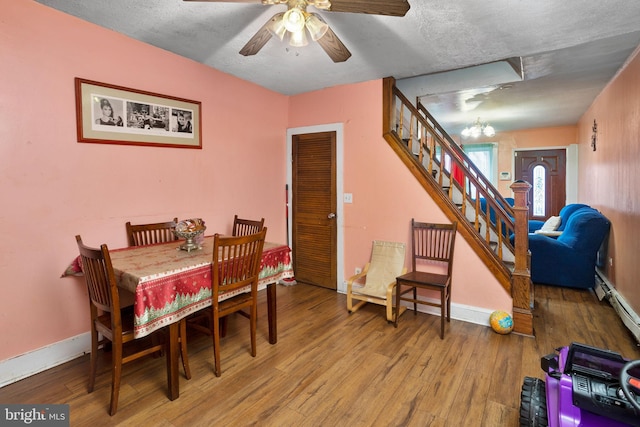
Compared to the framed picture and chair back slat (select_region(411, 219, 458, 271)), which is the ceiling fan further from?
chair back slat (select_region(411, 219, 458, 271))

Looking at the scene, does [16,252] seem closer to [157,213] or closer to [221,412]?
[157,213]

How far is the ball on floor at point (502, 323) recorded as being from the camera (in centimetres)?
290

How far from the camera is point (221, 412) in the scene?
1.92 m

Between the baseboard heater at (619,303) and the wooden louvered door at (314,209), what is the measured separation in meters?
2.77

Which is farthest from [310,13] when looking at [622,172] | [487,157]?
[487,157]

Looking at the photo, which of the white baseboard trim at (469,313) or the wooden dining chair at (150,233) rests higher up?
the wooden dining chair at (150,233)

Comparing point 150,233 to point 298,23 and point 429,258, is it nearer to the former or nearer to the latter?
point 298,23

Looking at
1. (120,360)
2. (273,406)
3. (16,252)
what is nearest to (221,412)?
(273,406)

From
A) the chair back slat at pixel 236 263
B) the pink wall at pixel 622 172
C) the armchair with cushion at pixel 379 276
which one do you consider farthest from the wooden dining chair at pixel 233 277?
the pink wall at pixel 622 172

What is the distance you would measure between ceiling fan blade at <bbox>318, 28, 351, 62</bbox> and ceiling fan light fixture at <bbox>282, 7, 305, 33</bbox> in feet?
0.89

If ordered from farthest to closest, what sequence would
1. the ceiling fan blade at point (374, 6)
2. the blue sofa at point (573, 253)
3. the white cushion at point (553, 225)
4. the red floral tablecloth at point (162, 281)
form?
1. the white cushion at point (553, 225)
2. the blue sofa at point (573, 253)
3. the red floral tablecloth at point (162, 281)
4. the ceiling fan blade at point (374, 6)

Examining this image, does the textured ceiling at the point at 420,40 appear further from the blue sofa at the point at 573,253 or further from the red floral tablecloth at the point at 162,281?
the blue sofa at the point at 573,253

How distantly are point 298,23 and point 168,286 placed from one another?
5.45 feet

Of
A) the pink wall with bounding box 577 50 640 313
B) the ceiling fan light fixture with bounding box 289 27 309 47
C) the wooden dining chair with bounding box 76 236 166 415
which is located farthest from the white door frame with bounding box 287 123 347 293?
the pink wall with bounding box 577 50 640 313
